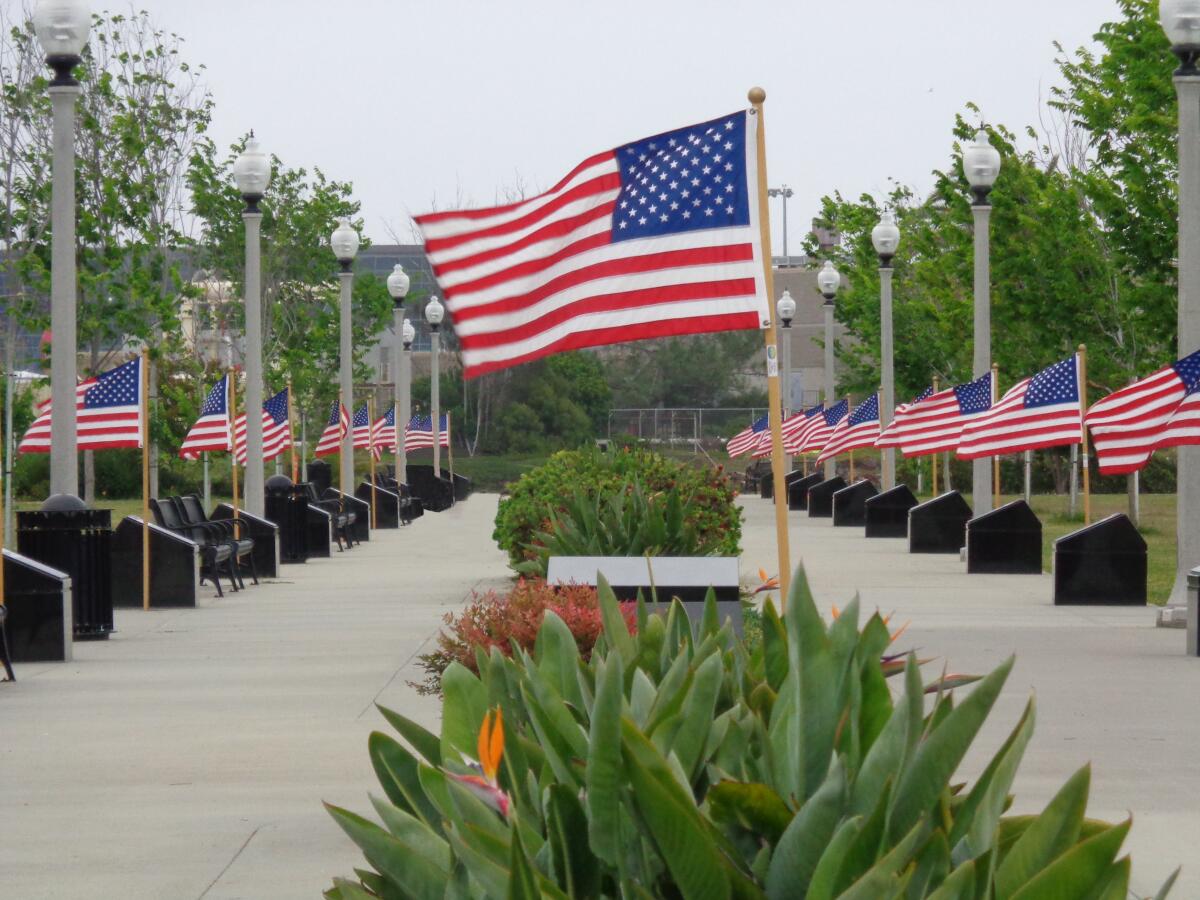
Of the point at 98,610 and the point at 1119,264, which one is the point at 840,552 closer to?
the point at 1119,264

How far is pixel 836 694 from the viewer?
420 centimetres

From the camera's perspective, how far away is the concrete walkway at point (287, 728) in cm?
734

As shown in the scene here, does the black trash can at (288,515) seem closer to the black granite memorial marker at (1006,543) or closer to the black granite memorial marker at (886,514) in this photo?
the black granite memorial marker at (1006,543)

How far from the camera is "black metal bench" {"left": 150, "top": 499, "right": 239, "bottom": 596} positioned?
70.4ft

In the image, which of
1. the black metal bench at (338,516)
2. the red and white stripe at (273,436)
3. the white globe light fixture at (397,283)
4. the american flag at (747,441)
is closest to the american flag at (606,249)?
the red and white stripe at (273,436)

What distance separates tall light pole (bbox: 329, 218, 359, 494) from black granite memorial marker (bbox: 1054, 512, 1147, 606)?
1592 cm

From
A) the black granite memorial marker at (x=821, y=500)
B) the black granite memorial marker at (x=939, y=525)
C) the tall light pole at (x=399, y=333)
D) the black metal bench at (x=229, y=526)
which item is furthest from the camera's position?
the black granite memorial marker at (x=821, y=500)

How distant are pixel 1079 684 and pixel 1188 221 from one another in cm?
604

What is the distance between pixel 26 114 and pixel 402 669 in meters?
21.9

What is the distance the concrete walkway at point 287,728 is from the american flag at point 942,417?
436 centimetres

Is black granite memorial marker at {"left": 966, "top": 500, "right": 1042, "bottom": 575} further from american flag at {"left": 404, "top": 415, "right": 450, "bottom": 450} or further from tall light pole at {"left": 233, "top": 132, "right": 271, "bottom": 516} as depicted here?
american flag at {"left": 404, "top": 415, "right": 450, "bottom": 450}

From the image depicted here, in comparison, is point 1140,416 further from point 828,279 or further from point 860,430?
point 828,279

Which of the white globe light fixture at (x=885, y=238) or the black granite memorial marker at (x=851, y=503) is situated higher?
the white globe light fixture at (x=885, y=238)

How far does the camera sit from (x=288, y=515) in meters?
27.6
